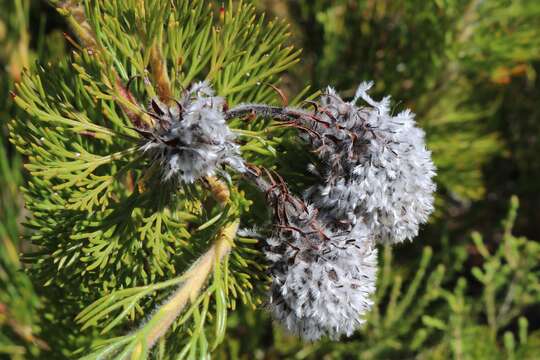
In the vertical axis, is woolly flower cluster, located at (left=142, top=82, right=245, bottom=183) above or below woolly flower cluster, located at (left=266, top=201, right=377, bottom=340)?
above

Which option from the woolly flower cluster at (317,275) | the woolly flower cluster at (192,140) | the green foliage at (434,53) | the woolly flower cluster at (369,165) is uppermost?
the green foliage at (434,53)

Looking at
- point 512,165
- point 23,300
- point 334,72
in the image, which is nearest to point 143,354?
point 23,300

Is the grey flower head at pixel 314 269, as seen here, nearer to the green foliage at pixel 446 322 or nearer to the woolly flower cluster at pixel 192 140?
the woolly flower cluster at pixel 192 140

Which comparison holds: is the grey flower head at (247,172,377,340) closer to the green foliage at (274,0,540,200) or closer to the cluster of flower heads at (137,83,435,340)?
the cluster of flower heads at (137,83,435,340)

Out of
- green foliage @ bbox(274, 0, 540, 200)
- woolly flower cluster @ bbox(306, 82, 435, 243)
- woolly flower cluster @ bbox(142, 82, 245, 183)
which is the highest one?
green foliage @ bbox(274, 0, 540, 200)

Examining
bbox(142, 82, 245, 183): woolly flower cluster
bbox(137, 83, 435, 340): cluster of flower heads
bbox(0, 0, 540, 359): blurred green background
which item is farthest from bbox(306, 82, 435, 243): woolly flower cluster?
bbox(0, 0, 540, 359): blurred green background

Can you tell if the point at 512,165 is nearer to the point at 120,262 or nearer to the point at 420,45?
the point at 420,45

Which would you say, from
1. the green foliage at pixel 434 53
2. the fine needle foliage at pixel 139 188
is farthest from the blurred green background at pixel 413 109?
the fine needle foliage at pixel 139 188

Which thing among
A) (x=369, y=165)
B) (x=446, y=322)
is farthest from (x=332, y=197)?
(x=446, y=322)
